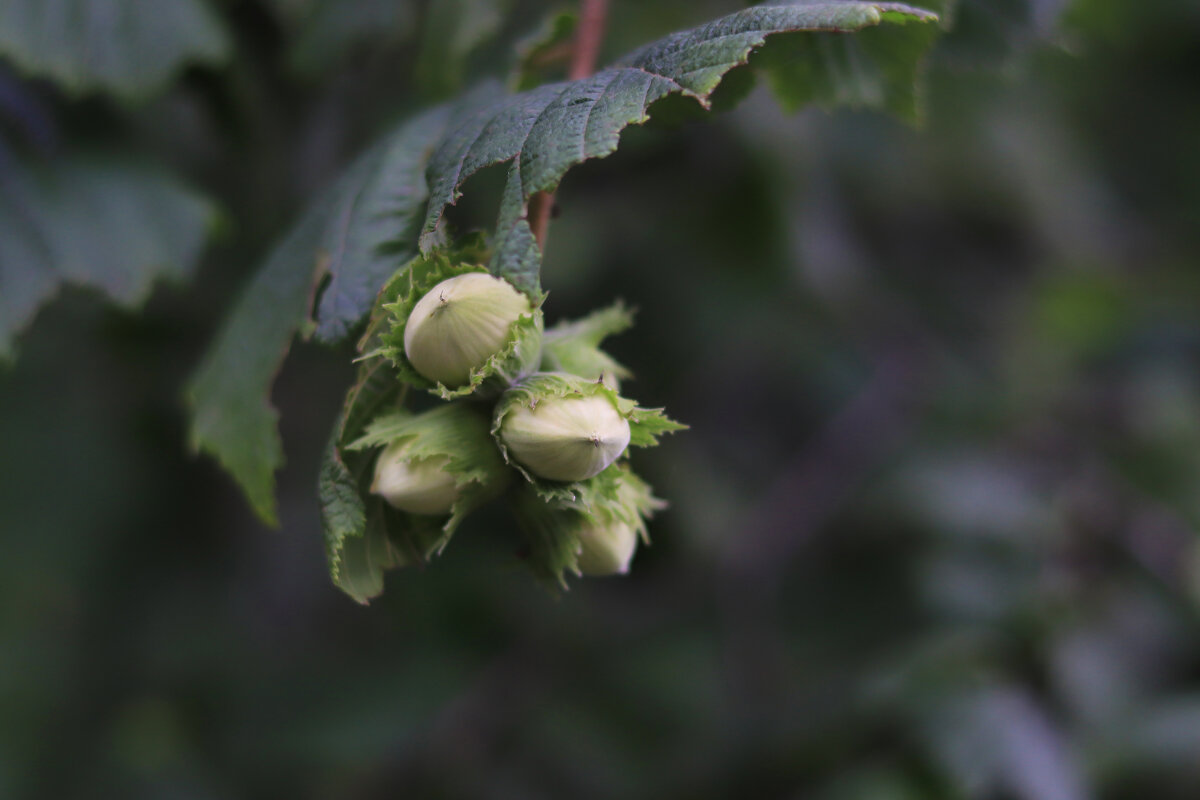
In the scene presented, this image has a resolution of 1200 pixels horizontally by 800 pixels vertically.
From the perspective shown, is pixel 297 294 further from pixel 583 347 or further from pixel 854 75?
pixel 854 75

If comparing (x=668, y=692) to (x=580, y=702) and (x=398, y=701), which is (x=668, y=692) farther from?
(x=398, y=701)

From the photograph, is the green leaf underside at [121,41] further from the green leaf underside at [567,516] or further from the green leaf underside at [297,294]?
the green leaf underside at [567,516]

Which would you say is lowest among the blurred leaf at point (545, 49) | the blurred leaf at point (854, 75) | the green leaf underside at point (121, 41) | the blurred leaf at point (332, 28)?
the green leaf underside at point (121, 41)

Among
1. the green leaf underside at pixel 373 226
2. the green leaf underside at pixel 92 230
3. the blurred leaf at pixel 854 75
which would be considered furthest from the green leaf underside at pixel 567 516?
the green leaf underside at pixel 92 230

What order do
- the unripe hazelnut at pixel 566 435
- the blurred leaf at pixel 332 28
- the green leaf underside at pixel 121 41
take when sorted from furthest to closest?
the blurred leaf at pixel 332 28 → the green leaf underside at pixel 121 41 → the unripe hazelnut at pixel 566 435

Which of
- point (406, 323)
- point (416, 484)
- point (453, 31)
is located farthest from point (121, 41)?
point (416, 484)

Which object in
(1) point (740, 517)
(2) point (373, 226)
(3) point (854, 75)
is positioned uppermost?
(3) point (854, 75)

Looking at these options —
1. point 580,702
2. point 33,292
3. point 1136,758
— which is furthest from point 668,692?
point 33,292
